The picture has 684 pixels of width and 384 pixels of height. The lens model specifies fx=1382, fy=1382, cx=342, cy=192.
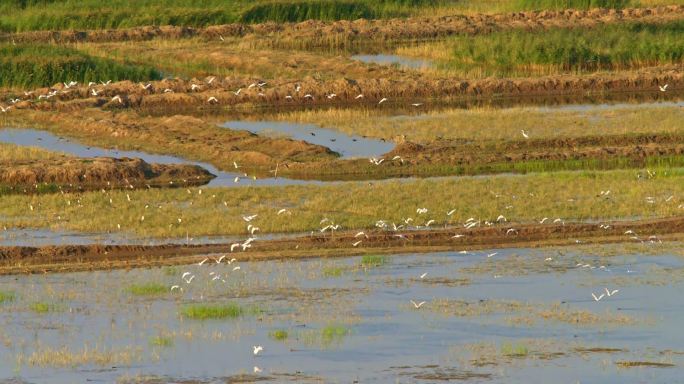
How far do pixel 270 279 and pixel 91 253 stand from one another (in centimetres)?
269

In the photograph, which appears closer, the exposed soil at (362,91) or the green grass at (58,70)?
the exposed soil at (362,91)

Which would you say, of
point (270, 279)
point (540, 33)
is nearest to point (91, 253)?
point (270, 279)

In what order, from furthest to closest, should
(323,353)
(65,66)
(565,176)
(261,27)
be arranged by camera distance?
1. (261,27)
2. (65,66)
3. (565,176)
4. (323,353)

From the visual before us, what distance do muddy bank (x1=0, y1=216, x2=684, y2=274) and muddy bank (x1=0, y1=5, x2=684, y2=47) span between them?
22850 millimetres

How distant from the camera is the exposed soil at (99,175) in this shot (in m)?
21.4

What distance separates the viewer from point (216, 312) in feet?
44.3

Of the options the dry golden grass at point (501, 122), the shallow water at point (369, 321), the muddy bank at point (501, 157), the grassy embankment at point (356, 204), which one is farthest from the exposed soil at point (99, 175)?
the shallow water at point (369, 321)

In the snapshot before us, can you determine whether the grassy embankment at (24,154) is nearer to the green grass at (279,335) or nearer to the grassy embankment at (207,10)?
the green grass at (279,335)

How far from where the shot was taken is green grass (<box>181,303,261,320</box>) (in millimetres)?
13438

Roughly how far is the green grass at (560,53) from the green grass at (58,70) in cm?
760

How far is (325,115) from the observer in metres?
27.9

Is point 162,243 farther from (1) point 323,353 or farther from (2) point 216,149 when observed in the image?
(2) point 216,149

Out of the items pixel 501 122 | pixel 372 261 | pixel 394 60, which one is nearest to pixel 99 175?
pixel 372 261

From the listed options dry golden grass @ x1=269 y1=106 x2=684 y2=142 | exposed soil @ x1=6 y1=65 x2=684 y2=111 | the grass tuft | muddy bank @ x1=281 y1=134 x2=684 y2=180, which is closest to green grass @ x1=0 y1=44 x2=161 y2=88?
exposed soil @ x1=6 y1=65 x2=684 y2=111
